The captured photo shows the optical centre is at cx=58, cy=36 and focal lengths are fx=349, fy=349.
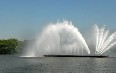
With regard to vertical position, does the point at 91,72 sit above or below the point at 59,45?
below

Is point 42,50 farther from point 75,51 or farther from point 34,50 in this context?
point 75,51

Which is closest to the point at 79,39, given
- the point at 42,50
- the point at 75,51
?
the point at 75,51

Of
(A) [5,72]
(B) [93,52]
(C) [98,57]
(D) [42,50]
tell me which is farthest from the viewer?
(B) [93,52]

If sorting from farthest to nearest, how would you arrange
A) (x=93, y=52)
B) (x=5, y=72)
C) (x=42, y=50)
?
(x=93, y=52) < (x=42, y=50) < (x=5, y=72)

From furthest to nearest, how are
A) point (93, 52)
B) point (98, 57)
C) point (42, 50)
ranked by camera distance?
point (93, 52)
point (42, 50)
point (98, 57)

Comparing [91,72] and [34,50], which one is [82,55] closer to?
[34,50]

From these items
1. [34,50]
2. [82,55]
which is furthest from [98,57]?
[34,50]

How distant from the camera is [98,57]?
13600 centimetres

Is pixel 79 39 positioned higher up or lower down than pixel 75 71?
higher up

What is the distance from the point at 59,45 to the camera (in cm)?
14212

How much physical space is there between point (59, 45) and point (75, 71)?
219 ft

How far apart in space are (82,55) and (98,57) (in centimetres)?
759

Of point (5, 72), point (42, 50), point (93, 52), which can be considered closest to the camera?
point (5, 72)

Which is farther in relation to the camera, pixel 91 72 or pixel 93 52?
pixel 93 52
